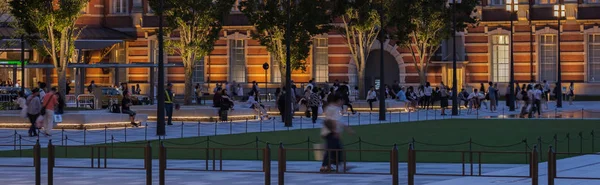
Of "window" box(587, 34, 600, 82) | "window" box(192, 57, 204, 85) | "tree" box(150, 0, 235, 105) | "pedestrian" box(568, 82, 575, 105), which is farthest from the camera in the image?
"window" box(192, 57, 204, 85)

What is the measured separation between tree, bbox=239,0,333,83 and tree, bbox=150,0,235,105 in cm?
259

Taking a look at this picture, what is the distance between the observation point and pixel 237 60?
72.0 m

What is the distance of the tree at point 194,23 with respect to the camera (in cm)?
4856

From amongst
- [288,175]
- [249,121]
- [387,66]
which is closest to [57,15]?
[249,121]

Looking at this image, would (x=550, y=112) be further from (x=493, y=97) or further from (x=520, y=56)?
(x=520, y=56)

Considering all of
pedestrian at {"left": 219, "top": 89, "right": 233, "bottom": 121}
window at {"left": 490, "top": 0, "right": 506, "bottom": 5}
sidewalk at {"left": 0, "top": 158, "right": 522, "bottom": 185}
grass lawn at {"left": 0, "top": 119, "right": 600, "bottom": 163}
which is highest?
window at {"left": 490, "top": 0, "right": 506, "bottom": 5}

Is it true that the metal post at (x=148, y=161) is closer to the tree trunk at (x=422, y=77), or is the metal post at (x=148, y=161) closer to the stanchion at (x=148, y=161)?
the stanchion at (x=148, y=161)

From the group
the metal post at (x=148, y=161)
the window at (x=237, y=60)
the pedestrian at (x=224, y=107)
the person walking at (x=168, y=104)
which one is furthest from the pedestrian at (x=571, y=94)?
the metal post at (x=148, y=161)

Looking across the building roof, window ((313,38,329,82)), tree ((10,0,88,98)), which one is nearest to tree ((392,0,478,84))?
window ((313,38,329,82))

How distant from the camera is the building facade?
67.4 metres

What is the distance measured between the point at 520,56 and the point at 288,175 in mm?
48273

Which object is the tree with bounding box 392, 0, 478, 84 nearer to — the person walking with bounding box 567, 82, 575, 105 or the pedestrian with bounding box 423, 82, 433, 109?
the pedestrian with bounding box 423, 82, 433, 109

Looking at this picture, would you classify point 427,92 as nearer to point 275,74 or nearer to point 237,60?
point 275,74

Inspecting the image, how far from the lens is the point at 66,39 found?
4472 centimetres
